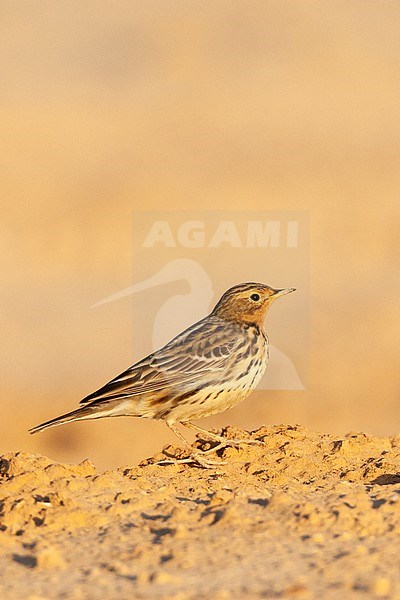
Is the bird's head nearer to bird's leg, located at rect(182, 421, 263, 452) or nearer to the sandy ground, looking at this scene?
bird's leg, located at rect(182, 421, 263, 452)

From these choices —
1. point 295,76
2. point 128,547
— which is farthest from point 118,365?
point 295,76

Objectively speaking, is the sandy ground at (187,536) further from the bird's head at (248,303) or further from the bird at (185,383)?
the bird's head at (248,303)

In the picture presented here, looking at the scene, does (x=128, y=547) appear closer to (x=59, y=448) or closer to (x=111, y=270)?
(x=59, y=448)

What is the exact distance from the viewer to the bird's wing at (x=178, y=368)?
8.27 meters

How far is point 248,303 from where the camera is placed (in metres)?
8.84

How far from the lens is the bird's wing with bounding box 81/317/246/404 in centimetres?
827

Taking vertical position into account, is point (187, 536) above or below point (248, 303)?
below

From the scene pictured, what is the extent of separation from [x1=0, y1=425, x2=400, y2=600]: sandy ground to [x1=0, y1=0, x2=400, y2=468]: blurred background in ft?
20.9

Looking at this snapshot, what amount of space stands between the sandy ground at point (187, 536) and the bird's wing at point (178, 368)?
1.09 metres

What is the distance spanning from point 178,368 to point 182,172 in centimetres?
1645

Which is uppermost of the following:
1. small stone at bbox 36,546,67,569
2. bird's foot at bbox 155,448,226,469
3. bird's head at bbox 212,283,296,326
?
bird's head at bbox 212,283,296,326

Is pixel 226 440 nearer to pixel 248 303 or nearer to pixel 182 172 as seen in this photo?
pixel 248 303

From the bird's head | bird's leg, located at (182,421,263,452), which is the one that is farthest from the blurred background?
bird's leg, located at (182,421,263,452)

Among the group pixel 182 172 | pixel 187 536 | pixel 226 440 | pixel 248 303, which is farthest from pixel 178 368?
pixel 182 172
